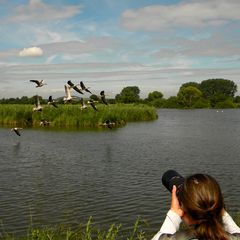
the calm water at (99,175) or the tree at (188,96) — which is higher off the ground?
the tree at (188,96)

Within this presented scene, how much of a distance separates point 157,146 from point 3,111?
63.3 ft

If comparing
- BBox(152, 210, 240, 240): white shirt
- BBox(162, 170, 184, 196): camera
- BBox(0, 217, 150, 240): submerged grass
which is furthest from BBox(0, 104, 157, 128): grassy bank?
BBox(152, 210, 240, 240): white shirt

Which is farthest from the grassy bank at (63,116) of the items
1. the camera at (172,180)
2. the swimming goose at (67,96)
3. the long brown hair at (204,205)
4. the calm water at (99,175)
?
the long brown hair at (204,205)

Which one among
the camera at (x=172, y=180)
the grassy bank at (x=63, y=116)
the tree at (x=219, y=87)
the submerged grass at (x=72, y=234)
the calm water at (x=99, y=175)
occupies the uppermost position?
the tree at (x=219, y=87)

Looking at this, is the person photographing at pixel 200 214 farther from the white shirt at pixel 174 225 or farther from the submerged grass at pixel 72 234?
the submerged grass at pixel 72 234

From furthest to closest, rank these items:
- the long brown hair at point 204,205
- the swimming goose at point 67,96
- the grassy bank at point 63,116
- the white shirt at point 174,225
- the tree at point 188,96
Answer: the tree at point 188,96 < the grassy bank at point 63,116 < the swimming goose at point 67,96 < the white shirt at point 174,225 < the long brown hair at point 204,205

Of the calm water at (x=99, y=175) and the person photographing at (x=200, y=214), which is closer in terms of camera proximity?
the person photographing at (x=200, y=214)

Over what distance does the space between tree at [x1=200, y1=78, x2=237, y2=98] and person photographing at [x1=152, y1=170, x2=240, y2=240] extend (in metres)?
150

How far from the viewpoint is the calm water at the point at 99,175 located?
33.4 feet

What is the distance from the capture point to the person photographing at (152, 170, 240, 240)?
229cm

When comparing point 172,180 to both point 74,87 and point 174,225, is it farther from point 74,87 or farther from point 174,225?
point 74,87

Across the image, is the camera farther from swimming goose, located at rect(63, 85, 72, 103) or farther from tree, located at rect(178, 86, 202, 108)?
tree, located at rect(178, 86, 202, 108)

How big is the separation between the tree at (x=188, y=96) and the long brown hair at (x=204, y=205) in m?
118

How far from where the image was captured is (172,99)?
4818 inches
